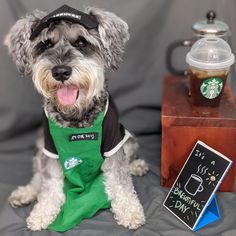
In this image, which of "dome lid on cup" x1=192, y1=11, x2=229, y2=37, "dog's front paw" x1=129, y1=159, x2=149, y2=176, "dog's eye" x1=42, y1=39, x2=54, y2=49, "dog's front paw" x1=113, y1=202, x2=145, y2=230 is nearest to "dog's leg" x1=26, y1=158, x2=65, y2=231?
"dog's front paw" x1=113, y1=202, x2=145, y2=230

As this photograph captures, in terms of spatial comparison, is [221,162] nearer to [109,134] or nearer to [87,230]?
[109,134]

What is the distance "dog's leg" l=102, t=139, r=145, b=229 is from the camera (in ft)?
6.34

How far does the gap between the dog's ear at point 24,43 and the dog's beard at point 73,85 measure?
11cm

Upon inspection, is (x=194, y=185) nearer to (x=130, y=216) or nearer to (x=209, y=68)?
(x=130, y=216)

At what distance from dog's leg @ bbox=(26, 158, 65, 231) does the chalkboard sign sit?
1.60ft

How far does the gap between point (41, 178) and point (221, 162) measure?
2.71ft

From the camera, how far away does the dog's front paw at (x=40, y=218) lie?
1.90m

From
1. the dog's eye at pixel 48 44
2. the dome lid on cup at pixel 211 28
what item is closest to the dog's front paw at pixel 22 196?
the dog's eye at pixel 48 44

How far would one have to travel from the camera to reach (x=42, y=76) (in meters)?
1.69

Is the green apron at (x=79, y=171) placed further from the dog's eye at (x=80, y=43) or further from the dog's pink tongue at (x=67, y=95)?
the dog's eye at (x=80, y=43)

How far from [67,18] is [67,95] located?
304mm

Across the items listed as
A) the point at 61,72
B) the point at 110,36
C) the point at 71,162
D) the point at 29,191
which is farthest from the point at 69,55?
the point at 29,191

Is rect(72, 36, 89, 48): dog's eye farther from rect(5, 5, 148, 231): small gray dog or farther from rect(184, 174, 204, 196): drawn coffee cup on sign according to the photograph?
rect(184, 174, 204, 196): drawn coffee cup on sign

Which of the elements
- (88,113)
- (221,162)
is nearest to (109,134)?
(88,113)
